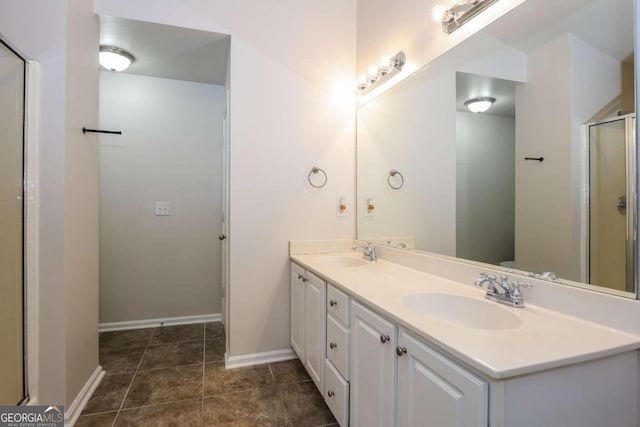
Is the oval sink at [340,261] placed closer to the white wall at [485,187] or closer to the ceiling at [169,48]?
the white wall at [485,187]

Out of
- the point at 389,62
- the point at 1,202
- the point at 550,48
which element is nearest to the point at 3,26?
the point at 1,202

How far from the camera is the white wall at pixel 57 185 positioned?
1.49 m

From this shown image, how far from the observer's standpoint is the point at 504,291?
1147 millimetres

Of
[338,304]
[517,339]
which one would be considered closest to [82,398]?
[338,304]

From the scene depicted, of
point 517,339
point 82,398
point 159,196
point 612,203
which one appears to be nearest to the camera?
point 517,339

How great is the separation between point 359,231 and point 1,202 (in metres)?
2.04

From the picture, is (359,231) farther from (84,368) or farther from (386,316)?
(84,368)

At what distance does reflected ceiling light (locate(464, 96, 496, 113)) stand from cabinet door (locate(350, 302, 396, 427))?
3.49 feet

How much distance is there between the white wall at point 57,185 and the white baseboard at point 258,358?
33.6 inches

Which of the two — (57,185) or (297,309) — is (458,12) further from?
(57,185)

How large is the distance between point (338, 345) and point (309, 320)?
1.36 feet

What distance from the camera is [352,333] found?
133 centimetres

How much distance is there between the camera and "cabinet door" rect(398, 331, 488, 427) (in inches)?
28.7

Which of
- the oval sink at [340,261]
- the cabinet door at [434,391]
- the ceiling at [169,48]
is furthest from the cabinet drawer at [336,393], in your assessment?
the ceiling at [169,48]
